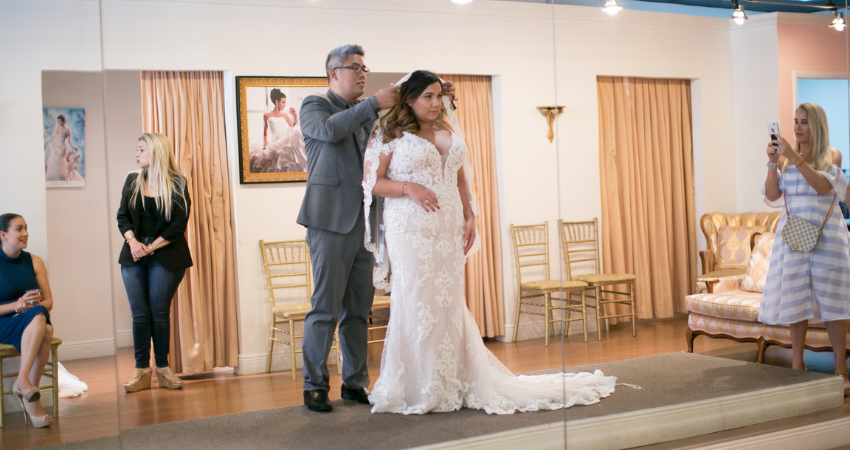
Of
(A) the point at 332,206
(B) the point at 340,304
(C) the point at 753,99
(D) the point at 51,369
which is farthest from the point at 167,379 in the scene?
(C) the point at 753,99

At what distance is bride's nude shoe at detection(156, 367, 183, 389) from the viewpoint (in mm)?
2393

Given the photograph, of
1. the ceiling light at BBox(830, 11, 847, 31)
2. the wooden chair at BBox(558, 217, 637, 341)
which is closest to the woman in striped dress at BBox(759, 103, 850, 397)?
the ceiling light at BBox(830, 11, 847, 31)

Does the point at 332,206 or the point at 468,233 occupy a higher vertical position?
the point at 332,206

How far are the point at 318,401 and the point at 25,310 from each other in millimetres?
1000

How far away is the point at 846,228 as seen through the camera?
308 cm

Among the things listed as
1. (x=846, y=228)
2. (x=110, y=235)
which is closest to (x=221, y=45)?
(x=110, y=235)

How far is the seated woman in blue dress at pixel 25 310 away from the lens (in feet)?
7.02

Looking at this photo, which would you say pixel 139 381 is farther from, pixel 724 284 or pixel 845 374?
pixel 845 374

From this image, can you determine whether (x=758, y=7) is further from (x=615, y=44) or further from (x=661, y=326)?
(x=661, y=326)

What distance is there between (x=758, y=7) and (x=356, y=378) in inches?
94.7

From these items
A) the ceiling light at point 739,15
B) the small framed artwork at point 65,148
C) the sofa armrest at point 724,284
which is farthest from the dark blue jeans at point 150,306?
the ceiling light at point 739,15

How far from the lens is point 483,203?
9.40 feet

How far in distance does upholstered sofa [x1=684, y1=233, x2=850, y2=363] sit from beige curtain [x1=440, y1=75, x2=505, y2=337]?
942 mm

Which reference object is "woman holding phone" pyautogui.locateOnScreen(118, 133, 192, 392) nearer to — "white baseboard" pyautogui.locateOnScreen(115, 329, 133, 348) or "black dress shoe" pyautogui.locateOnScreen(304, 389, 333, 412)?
"white baseboard" pyautogui.locateOnScreen(115, 329, 133, 348)
